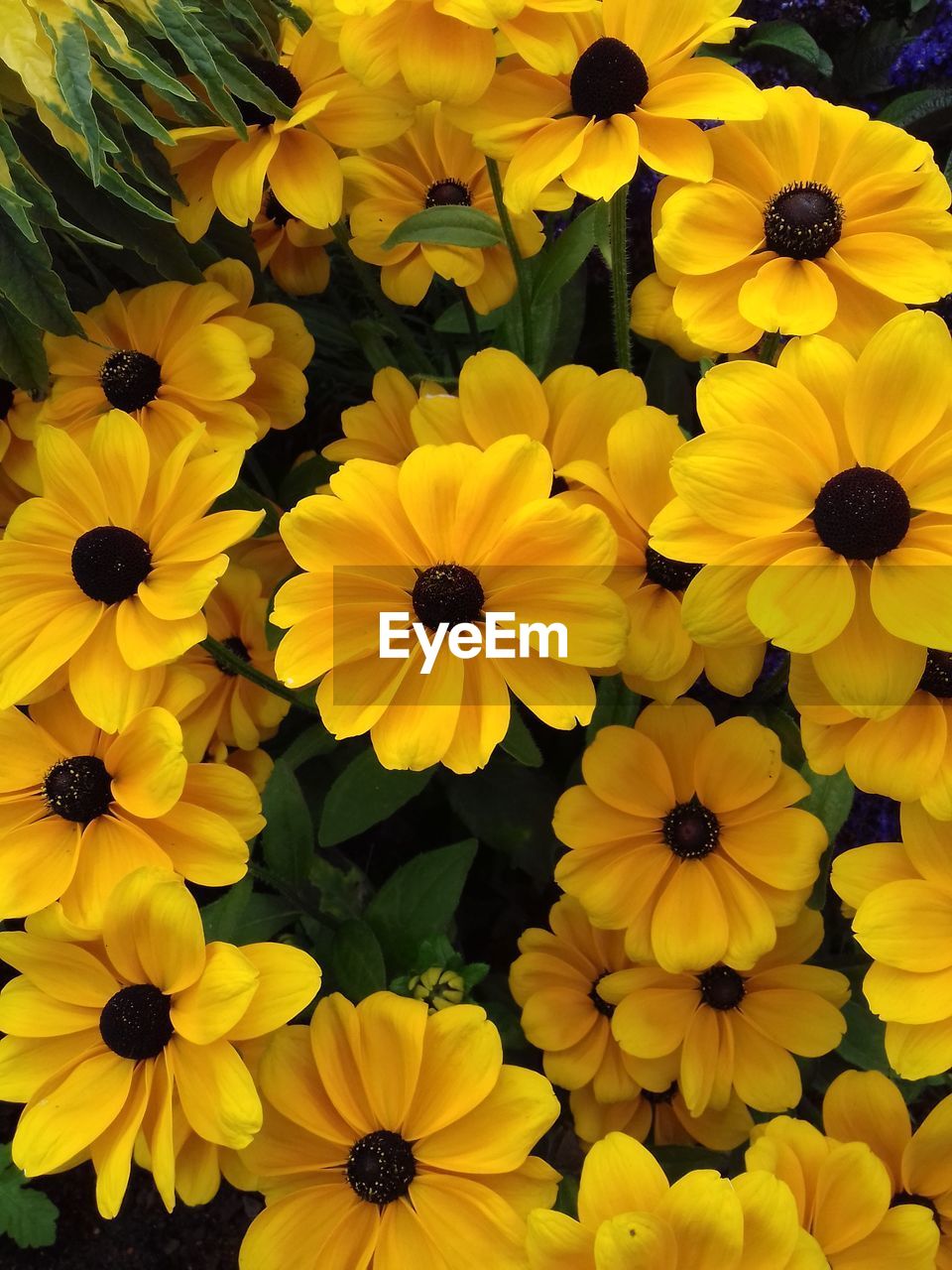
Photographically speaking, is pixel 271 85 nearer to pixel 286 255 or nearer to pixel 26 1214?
pixel 286 255

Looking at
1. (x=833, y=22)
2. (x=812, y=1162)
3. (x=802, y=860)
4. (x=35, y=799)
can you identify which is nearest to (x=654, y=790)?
(x=802, y=860)

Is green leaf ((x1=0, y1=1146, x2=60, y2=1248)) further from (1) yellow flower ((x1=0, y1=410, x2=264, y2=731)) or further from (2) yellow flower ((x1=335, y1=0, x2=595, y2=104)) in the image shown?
(2) yellow flower ((x1=335, y1=0, x2=595, y2=104))

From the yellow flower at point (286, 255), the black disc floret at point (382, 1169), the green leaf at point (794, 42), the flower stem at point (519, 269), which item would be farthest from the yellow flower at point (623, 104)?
the black disc floret at point (382, 1169)

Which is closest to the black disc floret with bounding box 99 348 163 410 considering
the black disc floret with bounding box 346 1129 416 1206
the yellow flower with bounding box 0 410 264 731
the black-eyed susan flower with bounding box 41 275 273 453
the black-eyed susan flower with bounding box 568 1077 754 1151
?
the black-eyed susan flower with bounding box 41 275 273 453

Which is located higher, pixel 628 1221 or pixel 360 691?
pixel 360 691

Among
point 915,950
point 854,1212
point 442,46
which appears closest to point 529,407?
point 442,46

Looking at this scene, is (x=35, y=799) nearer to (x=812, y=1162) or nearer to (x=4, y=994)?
(x=4, y=994)
